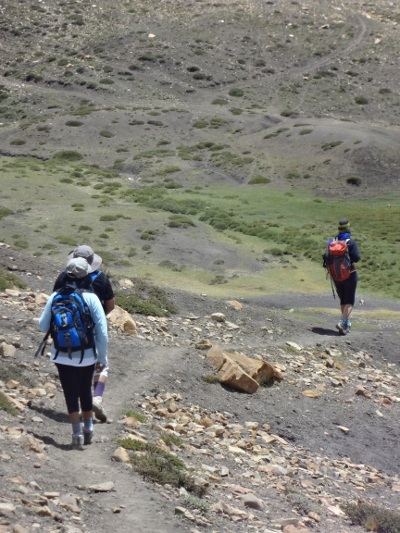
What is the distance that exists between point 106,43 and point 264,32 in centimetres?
1806

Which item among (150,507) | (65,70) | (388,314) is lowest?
(388,314)


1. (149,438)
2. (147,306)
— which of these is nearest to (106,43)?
(147,306)

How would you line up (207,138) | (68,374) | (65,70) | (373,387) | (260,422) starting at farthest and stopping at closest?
1. (65,70)
2. (207,138)
3. (373,387)
4. (260,422)
5. (68,374)

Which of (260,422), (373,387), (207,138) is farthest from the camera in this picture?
(207,138)

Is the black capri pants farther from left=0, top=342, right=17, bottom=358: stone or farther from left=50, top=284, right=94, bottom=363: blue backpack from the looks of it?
left=0, top=342, right=17, bottom=358: stone

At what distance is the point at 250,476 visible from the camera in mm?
10484

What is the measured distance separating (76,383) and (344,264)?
978 cm

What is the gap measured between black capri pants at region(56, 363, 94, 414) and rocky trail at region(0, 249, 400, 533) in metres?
0.47

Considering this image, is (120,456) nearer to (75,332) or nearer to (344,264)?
(75,332)

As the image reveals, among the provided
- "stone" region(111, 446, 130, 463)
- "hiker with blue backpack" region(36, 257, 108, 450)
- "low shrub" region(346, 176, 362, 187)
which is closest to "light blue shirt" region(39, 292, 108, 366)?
"hiker with blue backpack" region(36, 257, 108, 450)

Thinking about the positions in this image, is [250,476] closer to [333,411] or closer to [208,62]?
[333,411]

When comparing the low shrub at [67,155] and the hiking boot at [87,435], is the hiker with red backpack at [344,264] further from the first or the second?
the low shrub at [67,155]

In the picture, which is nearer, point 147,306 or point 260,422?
point 260,422

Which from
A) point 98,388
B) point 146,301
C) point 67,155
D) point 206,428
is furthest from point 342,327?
point 67,155
